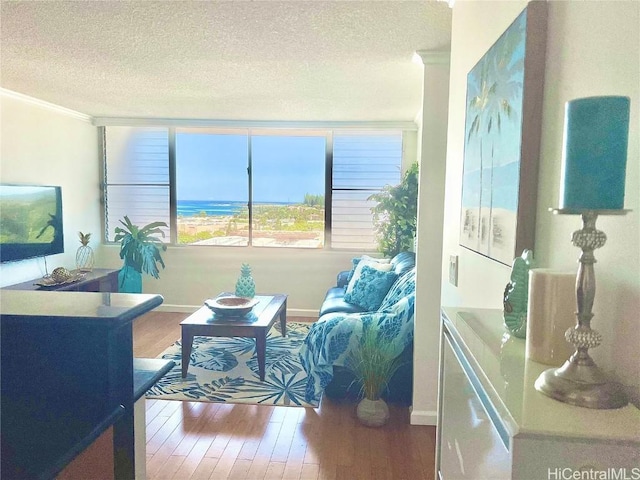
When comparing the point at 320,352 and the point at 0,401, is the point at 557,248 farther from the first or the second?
the point at 320,352

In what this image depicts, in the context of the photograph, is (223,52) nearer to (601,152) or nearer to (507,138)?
(507,138)

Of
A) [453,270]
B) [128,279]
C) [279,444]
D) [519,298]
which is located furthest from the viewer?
[128,279]

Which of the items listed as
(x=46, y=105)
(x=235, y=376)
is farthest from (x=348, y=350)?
(x=46, y=105)

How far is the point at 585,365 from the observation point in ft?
2.43

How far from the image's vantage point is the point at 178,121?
5.40 meters

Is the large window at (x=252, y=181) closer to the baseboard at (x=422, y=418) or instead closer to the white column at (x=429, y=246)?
the white column at (x=429, y=246)

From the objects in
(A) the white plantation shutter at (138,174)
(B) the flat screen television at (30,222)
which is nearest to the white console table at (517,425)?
(B) the flat screen television at (30,222)

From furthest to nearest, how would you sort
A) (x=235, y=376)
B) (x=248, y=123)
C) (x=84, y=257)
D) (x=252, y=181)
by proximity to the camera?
(x=252, y=181) → (x=248, y=123) → (x=84, y=257) → (x=235, y=376)

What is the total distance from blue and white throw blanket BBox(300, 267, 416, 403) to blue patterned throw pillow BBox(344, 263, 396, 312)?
85cm

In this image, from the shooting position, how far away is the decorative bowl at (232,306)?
11.5 feet

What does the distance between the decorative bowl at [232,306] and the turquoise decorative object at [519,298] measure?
8.84 ft

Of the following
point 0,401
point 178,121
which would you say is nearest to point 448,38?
point 0,401

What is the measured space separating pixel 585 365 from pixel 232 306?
3.14 m

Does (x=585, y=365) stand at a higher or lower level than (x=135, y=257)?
higher
